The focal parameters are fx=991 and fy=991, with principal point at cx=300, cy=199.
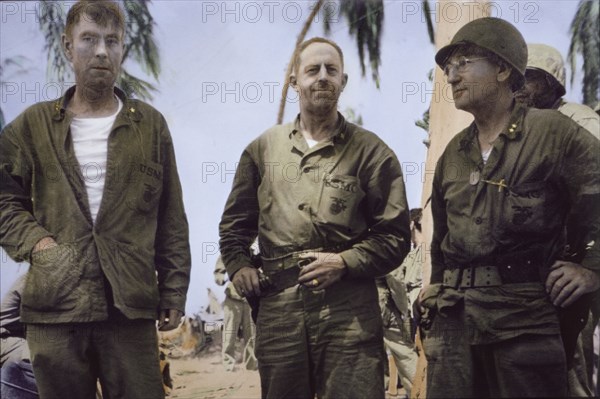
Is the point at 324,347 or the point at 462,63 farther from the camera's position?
the point at 462,63

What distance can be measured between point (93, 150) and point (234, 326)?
1.35 metres

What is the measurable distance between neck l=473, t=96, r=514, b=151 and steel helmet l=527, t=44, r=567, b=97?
75 cm

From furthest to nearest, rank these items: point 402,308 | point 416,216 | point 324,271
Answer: point 402,308 < point 416,216 < point 324,271

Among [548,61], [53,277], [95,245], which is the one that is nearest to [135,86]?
[95,245]

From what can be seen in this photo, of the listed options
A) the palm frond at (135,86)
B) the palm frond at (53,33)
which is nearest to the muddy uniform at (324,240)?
the palm frond at (135,86)

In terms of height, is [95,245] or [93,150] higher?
[93,150]

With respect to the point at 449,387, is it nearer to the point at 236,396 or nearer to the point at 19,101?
the point at 236,396

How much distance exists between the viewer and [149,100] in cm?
541

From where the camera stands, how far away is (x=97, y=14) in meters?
5.00

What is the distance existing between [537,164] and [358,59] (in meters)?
1.44

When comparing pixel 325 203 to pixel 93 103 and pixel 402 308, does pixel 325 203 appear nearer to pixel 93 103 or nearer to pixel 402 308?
pixel 93 103

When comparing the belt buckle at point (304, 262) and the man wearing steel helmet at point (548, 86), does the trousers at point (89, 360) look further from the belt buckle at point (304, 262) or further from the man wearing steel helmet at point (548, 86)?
the man wearing steel helmet at point (548, 86)

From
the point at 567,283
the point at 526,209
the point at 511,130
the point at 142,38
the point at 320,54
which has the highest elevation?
the point at 142,38

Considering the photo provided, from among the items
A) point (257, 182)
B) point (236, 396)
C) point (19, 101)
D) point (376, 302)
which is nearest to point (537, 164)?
point (376, 302)
